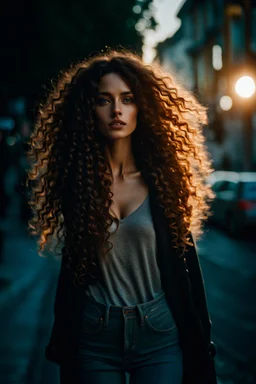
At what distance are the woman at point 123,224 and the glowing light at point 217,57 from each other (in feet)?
120

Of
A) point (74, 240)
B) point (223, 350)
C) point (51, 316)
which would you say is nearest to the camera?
point (74, 240)

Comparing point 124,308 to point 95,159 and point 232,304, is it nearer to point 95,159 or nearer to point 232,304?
point 95,159

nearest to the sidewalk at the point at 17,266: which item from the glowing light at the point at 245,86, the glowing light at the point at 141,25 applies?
the glowing light at the point at 245,86

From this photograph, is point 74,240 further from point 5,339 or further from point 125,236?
point 5,339

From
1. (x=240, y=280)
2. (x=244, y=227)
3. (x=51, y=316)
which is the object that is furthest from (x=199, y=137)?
(x=244, y=227)

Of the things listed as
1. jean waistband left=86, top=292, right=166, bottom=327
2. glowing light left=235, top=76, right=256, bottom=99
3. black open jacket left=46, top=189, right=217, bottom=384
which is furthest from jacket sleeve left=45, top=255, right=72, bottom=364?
glowing light left=235, top=76, right=256, bottom=99

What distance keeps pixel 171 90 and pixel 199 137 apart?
0.32m

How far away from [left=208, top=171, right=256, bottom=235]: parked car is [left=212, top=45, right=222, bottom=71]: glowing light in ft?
71.0

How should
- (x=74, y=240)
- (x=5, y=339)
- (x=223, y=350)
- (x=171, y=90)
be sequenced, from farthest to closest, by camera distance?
(x=5, y=339), (x=223, y=350), (x=171, y=90), (x=74, y=240)

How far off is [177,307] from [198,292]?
0.14m

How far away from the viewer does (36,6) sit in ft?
53.6

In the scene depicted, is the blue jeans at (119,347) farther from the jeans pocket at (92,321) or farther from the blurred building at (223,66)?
the blurred building at (223,66)

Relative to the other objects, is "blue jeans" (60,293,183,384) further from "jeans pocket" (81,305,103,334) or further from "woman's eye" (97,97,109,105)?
"woman's eye" (97,97,109,105)

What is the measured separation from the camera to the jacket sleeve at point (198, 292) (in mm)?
2533
